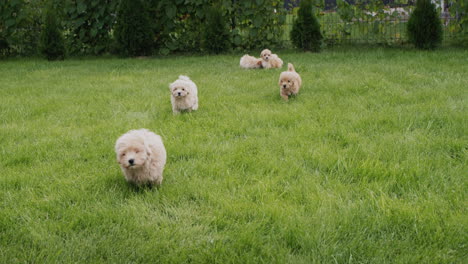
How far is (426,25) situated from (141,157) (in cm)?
881

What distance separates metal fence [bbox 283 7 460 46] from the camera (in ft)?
34.4

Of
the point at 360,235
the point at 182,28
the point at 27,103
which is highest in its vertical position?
the point at 182,28

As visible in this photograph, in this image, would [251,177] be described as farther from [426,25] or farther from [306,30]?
[426,25]

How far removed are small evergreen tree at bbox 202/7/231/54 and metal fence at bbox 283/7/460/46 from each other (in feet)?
5.78

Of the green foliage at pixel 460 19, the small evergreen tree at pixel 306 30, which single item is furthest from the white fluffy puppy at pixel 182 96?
the green foliage at pixel 460 19

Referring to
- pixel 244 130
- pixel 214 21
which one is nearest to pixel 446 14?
pixel 214 21

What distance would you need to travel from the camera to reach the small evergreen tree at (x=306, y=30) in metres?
10.4

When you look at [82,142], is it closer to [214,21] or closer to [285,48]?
[214,21]

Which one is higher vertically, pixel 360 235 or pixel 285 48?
pixel 285 48

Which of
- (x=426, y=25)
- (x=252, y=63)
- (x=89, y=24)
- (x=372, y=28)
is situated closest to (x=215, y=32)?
(x=252, y=63)

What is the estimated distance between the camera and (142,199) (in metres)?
3.03

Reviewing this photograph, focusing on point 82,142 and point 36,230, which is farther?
point 82,142

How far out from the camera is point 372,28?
10.8 m

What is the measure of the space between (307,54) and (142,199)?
7.79m
